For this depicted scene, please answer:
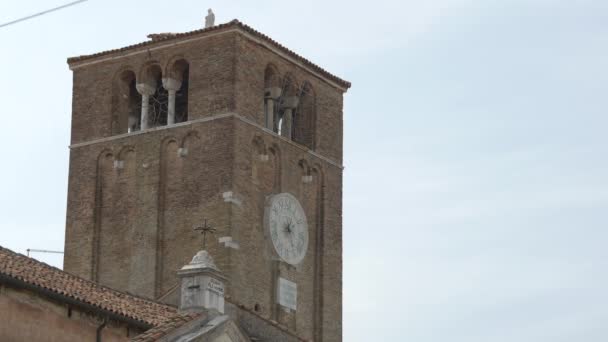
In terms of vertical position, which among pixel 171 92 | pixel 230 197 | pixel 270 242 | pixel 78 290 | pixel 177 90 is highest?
pixel 177 90

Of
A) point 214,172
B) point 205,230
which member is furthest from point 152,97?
point 205,230

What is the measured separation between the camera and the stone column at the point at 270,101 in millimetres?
42000

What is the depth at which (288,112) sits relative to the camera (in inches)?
1689

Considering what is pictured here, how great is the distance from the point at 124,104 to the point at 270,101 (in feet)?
10.0

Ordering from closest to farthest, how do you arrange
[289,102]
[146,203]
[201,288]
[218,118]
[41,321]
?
[201,288] → [41,321] → [218,118] → [146,203] → [289,102]

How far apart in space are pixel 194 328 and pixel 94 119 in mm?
17279

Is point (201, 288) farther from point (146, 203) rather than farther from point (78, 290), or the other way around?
point (146, 203)

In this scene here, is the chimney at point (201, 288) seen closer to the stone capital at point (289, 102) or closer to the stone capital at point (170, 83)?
the stone capital at point (170, 83)

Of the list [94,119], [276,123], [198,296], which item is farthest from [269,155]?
[198,296]

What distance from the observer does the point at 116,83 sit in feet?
139

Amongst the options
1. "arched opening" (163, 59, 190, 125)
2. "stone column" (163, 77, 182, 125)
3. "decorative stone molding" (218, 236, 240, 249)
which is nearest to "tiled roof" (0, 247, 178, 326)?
"decorative stone molding" (218, 236, 240, 249)

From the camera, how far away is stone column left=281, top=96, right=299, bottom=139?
42.8 m

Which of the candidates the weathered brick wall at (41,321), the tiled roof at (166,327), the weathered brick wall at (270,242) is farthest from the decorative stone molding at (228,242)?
the tiled roof at (166,327)

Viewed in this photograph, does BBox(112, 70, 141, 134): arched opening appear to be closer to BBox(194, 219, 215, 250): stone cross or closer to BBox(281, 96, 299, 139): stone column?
BBox(281, 96, 299, 139): stone column
